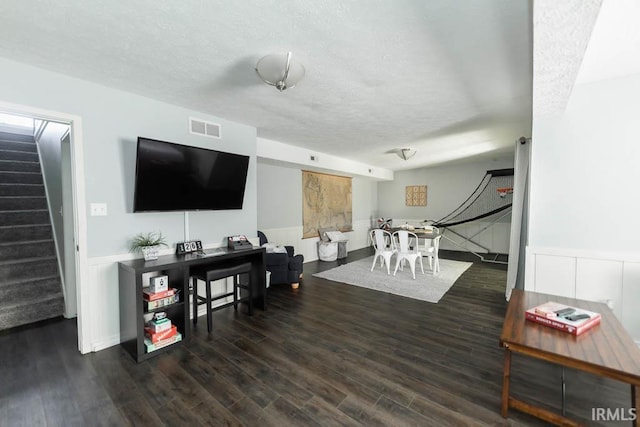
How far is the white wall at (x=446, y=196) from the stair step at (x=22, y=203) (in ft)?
26.7

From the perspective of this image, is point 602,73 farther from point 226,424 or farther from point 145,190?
point 145,190

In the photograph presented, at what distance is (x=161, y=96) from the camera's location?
2.65 m

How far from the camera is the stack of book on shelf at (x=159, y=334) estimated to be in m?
2.30

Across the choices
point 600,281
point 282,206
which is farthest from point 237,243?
point 600,281

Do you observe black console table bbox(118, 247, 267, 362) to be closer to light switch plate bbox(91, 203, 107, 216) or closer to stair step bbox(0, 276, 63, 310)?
light switch plate bbox(91, 203, 107, 216)

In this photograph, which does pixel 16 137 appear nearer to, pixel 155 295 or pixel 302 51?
pixel 155 295

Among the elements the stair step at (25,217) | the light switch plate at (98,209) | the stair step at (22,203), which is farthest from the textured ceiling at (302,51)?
the stair step at (22,203)

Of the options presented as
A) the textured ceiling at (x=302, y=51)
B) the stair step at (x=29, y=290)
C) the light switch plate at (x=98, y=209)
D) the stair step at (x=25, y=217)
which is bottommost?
the stair step at (x=29, y=290)

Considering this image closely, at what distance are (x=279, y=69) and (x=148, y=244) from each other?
2096 millimetres

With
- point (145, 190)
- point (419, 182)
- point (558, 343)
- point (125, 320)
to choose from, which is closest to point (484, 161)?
point (419, 182)

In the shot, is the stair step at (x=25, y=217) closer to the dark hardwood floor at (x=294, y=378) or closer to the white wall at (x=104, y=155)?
the dark hardwood floor at (x=294, y=378)

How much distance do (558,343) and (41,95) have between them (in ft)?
13.3

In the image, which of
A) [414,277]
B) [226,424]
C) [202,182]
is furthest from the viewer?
[414,277]

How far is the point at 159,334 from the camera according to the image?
92.0 inches
